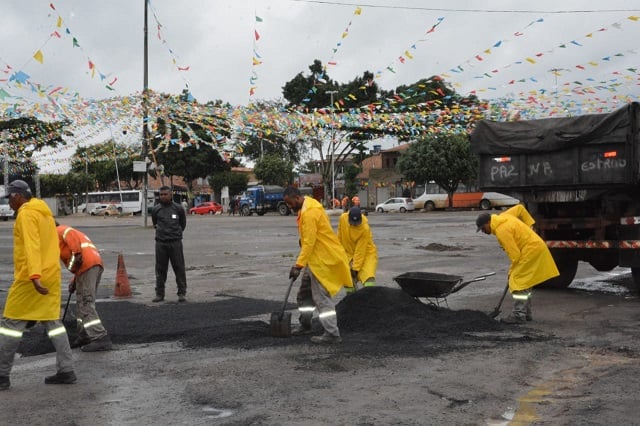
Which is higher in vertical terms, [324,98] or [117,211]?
[324,98]

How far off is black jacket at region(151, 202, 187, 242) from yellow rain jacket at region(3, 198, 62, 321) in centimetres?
511

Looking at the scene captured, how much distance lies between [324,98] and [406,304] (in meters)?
34.4

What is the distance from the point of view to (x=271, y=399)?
16.9 ft

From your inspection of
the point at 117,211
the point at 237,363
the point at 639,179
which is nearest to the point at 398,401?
the point at 237,363

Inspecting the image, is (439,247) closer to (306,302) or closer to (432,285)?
(432,285)

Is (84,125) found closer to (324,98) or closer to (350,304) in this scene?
(350,304)

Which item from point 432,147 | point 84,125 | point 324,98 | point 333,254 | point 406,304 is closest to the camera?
point 333,254

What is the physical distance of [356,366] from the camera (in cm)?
612

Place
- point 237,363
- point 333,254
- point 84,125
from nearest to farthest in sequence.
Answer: point 237,363, point 333,254, point 84,125

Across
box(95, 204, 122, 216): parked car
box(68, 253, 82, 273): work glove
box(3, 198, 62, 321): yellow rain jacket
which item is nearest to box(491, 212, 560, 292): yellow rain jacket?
box(68, 253, 82, 273): work glove

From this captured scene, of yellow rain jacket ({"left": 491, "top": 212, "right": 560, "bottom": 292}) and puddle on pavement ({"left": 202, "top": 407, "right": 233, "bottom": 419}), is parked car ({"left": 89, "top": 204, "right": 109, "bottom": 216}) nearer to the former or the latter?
yellow rain jacket ({"left": 491, "top": 212, "right": 560, "bottom": 292})

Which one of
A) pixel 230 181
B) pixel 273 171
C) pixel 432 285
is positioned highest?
pixel 273 171

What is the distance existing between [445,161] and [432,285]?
155 feet

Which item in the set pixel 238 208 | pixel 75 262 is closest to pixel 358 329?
pixel 75 262
